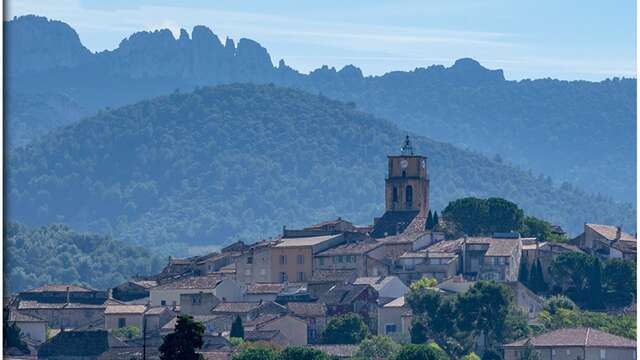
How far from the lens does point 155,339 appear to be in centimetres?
8800

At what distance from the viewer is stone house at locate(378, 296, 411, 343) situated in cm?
9456

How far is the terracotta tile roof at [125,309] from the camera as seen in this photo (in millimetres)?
101631

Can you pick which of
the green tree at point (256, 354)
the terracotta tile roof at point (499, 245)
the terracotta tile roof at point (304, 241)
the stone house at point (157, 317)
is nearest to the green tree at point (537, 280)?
the terracotta tile roof at point (499, 245)

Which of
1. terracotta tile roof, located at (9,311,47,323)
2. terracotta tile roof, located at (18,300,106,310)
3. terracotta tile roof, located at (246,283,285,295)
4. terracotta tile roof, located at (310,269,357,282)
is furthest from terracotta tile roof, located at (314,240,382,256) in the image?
terracotta tile roof, located at (9,311,47,323)

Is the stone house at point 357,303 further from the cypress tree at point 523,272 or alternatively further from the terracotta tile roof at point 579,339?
the terracotta tile roof at point 579,339

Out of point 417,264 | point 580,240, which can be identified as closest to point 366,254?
point 417,264

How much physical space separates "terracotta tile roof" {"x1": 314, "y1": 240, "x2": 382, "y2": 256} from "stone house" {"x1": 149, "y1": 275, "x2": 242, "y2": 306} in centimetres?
442

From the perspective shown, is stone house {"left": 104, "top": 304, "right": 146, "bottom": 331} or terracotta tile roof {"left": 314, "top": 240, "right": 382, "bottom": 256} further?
terracotta tile roof {"left": 314, "top": 240, "right": 382, "bottom": 256}

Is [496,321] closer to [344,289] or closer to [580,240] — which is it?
[344,289]

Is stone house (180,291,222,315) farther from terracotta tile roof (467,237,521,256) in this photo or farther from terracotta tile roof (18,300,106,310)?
terracotta tile roof (467,237,521,256)

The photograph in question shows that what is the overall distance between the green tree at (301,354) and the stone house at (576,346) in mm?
8485

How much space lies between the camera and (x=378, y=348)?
8644 cm

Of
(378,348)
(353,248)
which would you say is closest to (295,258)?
(353,248)

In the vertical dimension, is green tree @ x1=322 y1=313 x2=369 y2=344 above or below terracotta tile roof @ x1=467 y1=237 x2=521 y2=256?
below
